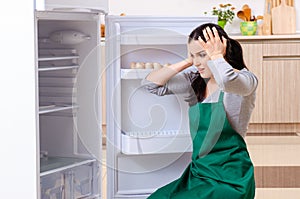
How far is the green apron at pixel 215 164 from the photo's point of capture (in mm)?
2428

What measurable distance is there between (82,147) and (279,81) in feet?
8.66

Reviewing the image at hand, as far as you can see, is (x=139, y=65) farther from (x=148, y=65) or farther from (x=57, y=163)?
(x=57, y=163)

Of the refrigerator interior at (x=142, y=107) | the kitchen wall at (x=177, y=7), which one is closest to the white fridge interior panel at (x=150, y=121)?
the refrigerator interior at (x=142, y=107)

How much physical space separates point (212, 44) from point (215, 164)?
1.44ft

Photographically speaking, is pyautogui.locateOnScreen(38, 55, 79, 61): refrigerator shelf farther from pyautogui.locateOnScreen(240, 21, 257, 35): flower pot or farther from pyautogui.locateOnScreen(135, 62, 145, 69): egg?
pyautogui.locateOnScreen(240, 21, 257, 35): flower pot

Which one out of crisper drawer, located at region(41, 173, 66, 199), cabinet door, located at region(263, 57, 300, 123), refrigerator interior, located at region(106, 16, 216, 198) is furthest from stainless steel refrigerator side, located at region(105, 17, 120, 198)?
cabinet door, located at region(263, 57, 300, 123)

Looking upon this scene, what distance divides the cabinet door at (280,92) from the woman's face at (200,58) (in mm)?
2607

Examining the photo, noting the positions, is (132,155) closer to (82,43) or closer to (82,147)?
(82,147)

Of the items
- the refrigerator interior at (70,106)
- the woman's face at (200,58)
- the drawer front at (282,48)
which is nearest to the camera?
the woman's face at (200,58)

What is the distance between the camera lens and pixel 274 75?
16.7ft

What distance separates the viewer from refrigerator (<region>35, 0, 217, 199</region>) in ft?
8.73

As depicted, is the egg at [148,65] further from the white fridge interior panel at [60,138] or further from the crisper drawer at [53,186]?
the crisper drawer at [53,186]

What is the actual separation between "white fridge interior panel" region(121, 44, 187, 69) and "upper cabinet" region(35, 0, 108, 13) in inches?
10.7

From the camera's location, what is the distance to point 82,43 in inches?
107
